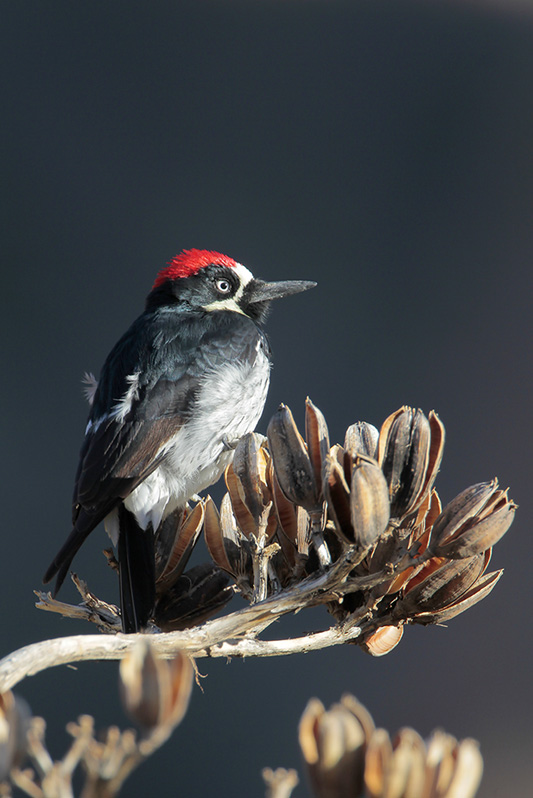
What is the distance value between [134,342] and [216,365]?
0.21 m

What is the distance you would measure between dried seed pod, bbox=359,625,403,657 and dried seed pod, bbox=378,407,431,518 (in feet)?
0.65

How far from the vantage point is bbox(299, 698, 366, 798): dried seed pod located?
504 mm

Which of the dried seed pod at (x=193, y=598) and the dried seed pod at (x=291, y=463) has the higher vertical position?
the dried seed pod at (x=291, y=463)

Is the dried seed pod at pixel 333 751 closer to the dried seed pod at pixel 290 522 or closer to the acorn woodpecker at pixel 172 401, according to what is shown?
the dried seed pod at pixel 290 522

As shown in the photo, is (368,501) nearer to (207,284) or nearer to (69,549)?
(69,549)

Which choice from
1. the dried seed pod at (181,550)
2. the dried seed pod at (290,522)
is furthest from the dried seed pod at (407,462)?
the dried seed pod at (181,550)

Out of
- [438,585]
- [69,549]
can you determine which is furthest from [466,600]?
[69,549]

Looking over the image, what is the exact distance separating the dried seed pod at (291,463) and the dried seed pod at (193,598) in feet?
0.82

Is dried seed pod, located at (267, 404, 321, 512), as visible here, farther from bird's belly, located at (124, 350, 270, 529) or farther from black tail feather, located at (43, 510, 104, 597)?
→ bird's belly, located at (124, 350, 270, 529)

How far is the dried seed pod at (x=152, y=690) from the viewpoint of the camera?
47 cm

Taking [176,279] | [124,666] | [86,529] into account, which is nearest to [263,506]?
[124,666]

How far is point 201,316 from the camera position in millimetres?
1955

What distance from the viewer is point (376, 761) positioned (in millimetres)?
503

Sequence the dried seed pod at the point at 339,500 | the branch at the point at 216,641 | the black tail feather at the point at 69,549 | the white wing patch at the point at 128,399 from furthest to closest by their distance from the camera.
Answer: the white wing patch at the point at 128,399, the black tail feather at the point at 69,549, the dried seed pod at the point at 339,500, the branch at the point at 216,641
